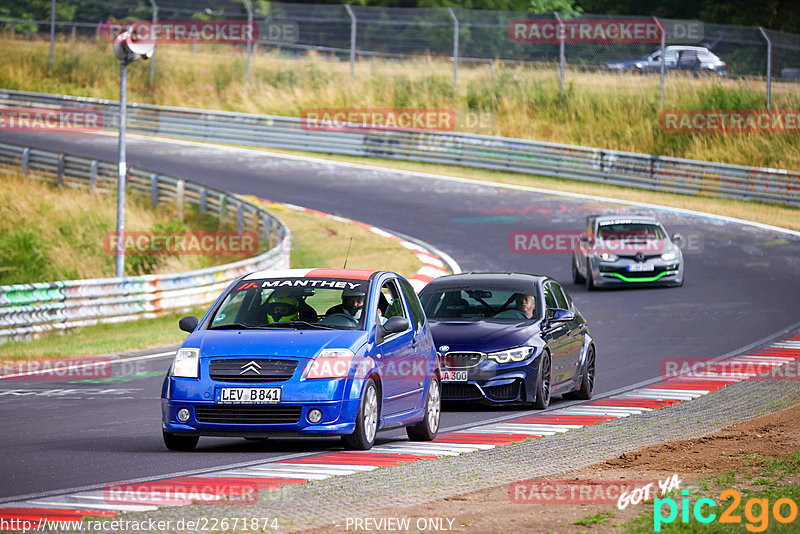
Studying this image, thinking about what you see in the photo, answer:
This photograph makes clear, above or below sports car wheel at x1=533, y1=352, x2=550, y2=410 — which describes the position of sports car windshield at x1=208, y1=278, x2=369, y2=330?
above

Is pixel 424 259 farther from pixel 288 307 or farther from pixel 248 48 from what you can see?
Answer: pixel 248 48

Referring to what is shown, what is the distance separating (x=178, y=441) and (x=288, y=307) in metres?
1.50

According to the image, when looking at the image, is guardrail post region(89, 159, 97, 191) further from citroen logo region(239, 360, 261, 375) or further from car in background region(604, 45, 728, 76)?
citroen logo region(239, 360, 261, 375)

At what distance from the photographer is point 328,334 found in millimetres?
10883

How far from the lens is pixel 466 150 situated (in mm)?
42844

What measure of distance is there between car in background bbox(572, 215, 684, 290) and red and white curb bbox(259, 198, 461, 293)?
2.63 metres

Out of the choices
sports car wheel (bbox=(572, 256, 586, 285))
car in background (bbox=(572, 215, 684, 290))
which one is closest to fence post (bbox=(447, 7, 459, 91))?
sports car wheel (bbox=(572, 256, 586, 285))

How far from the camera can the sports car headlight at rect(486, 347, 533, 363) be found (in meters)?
14.1

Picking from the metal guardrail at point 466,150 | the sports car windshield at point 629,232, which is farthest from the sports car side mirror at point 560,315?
the metal guardrail at point 466,150

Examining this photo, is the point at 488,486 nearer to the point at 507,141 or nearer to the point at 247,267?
the point at 247,267

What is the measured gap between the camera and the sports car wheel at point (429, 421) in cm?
1180

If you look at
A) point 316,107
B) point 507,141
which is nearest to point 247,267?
point 507,141

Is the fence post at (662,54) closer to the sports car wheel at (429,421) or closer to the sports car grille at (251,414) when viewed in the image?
the sports car wheel at (429,421)

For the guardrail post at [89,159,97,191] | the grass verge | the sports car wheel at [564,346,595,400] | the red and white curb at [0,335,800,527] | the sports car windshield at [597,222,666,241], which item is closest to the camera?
the red and white curb at [0,335,800,527]
